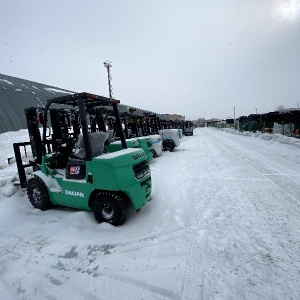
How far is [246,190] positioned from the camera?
19.0ft

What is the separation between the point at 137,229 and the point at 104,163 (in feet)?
4.52

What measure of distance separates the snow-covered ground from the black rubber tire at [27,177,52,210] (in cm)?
19

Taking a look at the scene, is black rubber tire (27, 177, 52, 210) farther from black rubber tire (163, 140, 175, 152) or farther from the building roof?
the building roof

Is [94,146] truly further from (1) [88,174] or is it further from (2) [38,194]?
(2) [38,194]

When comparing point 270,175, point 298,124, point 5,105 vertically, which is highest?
point 5,105

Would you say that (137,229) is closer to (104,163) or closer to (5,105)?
(104,163)

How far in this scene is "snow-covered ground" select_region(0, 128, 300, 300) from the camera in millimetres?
2521

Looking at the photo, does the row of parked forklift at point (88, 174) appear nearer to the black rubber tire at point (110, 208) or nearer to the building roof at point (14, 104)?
the black rubber tire at point (110, 208)

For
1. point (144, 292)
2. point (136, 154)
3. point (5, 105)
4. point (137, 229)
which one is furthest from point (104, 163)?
point (5, 105)

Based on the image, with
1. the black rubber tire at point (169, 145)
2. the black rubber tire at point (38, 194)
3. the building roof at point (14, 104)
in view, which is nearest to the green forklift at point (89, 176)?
the black rubber tire at point (38, 194)

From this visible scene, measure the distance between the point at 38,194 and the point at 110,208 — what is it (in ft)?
6.57

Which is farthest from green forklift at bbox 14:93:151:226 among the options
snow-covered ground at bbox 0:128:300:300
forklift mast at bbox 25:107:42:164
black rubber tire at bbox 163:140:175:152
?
black rubber tire at bbox 163:140:175:152

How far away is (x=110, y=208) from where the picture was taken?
4.14m

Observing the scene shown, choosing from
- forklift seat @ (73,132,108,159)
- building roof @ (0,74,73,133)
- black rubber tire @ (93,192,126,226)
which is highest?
building roof @ (0,74,73,133)
